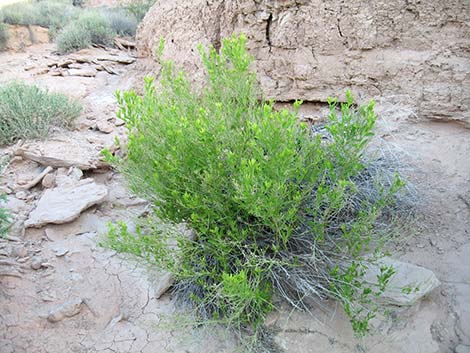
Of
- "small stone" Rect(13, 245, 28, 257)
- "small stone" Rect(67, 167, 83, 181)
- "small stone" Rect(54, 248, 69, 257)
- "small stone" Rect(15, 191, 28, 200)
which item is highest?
"small stone" Rect(67, 167, 83, 181)

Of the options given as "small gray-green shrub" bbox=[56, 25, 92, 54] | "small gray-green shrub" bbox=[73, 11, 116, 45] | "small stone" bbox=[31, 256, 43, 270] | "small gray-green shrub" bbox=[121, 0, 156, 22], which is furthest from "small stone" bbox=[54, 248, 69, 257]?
"small gray-green shrub" bbox=[121, 0, 156, 22]

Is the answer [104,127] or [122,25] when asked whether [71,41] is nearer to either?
[122,25]

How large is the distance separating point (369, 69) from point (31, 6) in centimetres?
926

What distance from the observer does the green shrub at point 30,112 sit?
4.54m

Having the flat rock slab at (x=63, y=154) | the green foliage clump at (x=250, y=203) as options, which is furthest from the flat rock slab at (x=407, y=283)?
the flat rock slab at (x=63, y=154)

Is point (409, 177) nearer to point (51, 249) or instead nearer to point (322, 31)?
point (322, 31)

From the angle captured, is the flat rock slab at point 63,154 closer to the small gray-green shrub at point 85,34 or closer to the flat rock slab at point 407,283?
the flat rock slab at point 407,283

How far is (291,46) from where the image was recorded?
3629 millimetres

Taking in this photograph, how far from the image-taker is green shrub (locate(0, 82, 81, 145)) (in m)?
4.54

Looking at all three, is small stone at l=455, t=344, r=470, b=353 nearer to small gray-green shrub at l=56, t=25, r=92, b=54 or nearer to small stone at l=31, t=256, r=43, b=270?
small stone at l=31, t=256, r=43, b=270

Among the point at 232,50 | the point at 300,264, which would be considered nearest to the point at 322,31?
the point at 232,50

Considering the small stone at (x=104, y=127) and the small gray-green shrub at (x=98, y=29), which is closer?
the small stone at (x=104, y=127)

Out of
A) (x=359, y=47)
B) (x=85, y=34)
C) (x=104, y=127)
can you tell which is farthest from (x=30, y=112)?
(x=85, y=34)

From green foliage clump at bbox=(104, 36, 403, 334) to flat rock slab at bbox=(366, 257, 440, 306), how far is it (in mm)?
65
